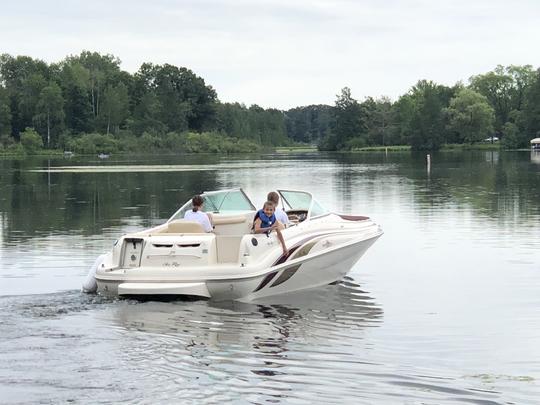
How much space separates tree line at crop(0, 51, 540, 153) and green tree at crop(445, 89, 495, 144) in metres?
0.18

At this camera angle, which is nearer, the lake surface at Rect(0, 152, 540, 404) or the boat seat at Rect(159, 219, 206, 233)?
the lake surface at Rect(0, 152, 540, 404)

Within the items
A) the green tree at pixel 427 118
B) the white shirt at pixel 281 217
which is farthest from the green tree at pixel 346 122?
the white shirt at pixel 281 217

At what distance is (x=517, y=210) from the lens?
30984 mm

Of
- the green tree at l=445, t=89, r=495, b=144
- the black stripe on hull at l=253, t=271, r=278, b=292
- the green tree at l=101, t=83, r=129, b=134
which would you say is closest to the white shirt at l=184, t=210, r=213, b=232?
the black stripe on hull at l=253, t=271, r=278, b=292

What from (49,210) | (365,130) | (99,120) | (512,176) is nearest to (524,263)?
(49,210)

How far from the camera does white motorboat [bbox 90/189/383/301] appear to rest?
46.9 feet

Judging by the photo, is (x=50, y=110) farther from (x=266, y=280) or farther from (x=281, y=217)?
(x=266, y=280)

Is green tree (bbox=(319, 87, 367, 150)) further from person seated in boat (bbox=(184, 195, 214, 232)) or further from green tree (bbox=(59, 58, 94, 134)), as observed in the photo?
person seated in boat (bbox=(184, 195, 214, 232))

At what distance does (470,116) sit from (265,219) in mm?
139419

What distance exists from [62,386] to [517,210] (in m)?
24.4

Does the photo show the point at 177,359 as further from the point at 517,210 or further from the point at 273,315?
the point at 517,210

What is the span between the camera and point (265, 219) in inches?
607

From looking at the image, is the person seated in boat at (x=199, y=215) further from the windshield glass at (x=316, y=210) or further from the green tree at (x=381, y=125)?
the green tree at (x=381, y=125)

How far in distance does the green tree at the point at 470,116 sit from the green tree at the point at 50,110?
6929cm
